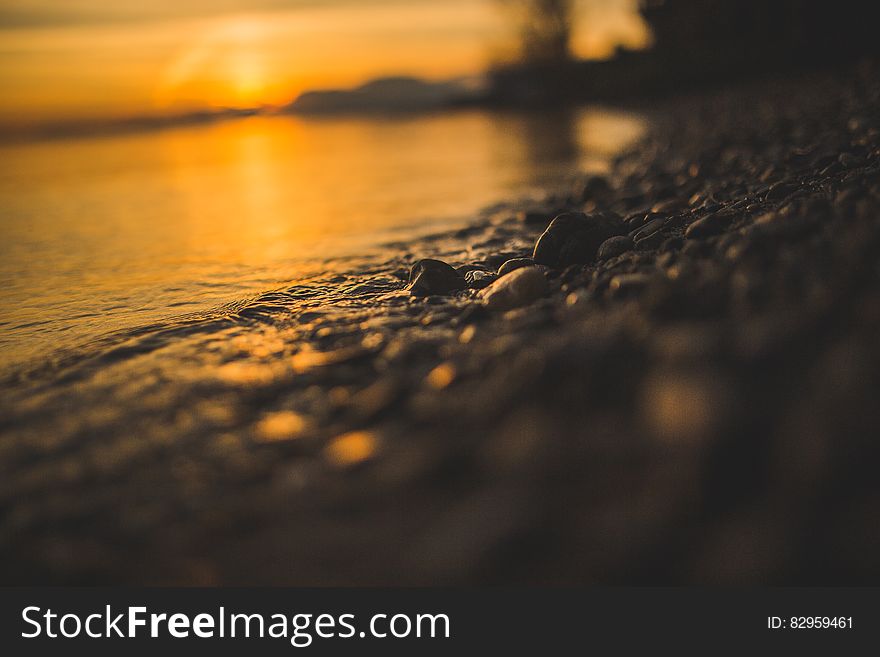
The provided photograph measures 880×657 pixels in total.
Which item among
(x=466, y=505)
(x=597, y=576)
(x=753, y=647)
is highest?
(x=466, y=505)

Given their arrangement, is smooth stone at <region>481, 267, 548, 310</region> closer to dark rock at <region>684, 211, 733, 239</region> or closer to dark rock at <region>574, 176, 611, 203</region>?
dark rock at <region>684, 211, 733, 239</region>

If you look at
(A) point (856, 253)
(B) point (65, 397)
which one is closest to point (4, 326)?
(B) point (65, 397)

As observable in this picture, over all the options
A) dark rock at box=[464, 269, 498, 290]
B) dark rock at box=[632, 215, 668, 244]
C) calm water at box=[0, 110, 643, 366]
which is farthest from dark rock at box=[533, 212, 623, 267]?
calm water at box=[0, 110, 643, 366]

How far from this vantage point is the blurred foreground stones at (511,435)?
1461 millimetres

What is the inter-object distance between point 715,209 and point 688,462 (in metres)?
3.08

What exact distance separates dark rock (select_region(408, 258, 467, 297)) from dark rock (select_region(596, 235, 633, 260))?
3.01ft

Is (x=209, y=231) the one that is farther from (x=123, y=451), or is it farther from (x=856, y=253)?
(x=856, y=253)

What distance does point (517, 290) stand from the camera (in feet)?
10.9

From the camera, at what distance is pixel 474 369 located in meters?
2.42

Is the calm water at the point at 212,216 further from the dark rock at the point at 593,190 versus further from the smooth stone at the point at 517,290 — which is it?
the smooth stone at the point at 517,290

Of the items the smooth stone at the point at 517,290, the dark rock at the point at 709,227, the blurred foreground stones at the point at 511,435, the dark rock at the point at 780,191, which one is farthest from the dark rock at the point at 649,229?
the smooth stone at the point at 517,290

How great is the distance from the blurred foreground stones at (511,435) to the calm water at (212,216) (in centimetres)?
124

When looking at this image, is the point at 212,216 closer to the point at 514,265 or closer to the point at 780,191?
the point at 514,265

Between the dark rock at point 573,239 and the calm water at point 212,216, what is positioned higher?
the calm water at point 212,216
